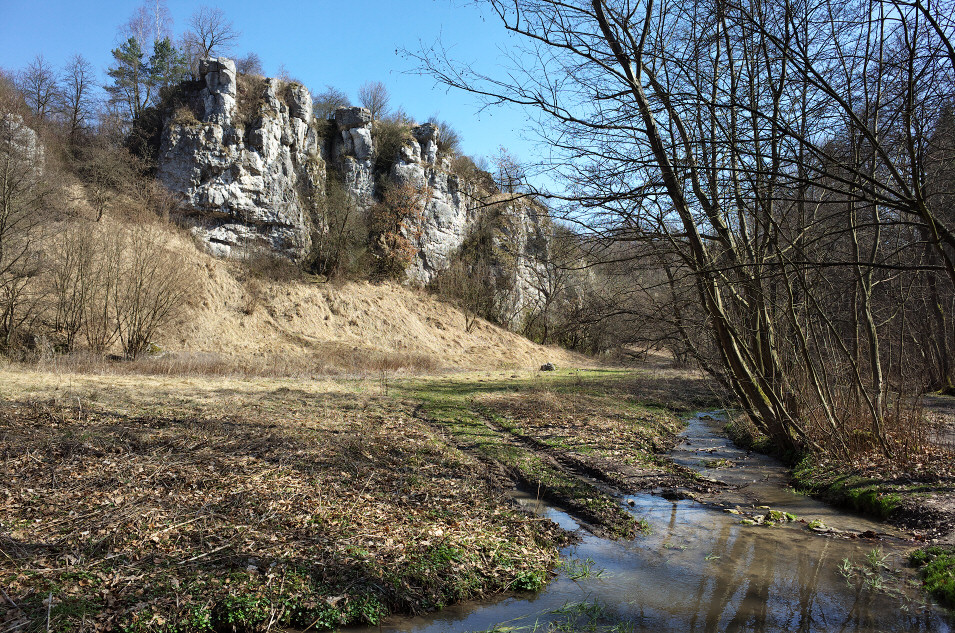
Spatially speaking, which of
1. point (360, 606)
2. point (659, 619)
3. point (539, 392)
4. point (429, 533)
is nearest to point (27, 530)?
point (360, 606)

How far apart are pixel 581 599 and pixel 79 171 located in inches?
1431

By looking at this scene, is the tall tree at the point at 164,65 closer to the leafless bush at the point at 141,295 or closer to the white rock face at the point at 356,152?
the white rock face at the point at 356,152

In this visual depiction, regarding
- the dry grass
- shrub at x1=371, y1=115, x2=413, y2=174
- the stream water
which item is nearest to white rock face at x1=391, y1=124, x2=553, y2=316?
shrub at x1=371, y1=115, x2=413, y2=174

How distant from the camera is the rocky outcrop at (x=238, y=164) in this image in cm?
3206

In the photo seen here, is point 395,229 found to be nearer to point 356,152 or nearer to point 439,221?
point 439,221

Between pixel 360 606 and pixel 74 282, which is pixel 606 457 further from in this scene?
pixel 74 282

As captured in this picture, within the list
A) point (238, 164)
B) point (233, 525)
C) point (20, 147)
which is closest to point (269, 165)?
point (238, 164)

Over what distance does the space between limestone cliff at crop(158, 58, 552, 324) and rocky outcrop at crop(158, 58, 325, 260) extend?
0.19ft

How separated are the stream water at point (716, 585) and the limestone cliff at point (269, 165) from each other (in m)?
20.8

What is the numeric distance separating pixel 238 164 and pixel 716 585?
113ft

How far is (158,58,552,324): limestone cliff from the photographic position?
1266 inches

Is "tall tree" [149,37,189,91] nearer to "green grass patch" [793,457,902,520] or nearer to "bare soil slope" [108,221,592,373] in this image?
"bare soil slope" [108,221,592,373]

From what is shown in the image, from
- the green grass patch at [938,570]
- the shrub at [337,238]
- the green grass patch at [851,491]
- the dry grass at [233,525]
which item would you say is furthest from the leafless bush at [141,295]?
the green grass patch at [938,570]

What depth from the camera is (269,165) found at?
34.8 meters
